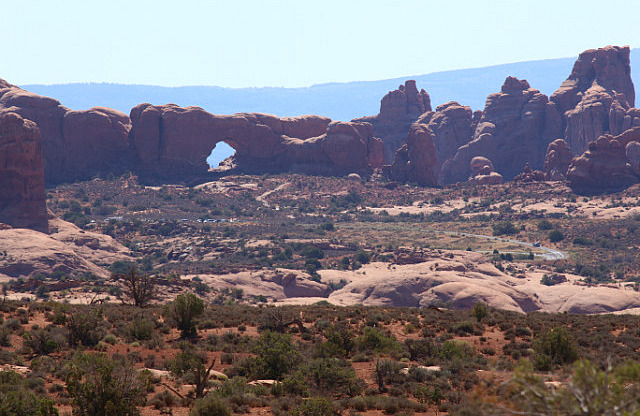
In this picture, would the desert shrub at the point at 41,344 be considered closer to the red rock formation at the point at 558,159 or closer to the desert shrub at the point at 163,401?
the desert shrub at the point at 163,401

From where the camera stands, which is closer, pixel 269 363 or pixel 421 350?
pixel 269 363

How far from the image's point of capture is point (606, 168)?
125m

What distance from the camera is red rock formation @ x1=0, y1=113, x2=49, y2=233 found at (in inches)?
3597

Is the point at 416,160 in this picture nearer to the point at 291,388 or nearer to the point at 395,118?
the point at 395,118

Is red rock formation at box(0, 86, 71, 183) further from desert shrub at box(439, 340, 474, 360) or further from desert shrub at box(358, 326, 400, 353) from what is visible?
desert shrub at box(439, 340, 474, 360)

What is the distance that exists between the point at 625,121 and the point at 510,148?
2756cm

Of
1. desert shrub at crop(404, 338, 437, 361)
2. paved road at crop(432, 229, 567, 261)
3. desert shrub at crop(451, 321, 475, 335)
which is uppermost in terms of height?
desert shrub at crop(404, 338, 437, 361)

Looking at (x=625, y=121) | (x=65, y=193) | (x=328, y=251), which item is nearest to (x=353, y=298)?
(x=328, y=251)

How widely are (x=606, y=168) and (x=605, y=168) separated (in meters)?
0.16

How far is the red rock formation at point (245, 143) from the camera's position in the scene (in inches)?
5463

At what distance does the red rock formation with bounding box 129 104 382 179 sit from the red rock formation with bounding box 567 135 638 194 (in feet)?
146

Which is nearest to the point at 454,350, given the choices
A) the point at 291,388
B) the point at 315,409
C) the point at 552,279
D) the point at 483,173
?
the point at 291,388

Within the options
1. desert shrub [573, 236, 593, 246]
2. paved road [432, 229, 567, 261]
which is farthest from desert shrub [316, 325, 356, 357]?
desert shrub [573, 236, 593, 246]

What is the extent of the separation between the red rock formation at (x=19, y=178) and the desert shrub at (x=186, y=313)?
2657 inches
